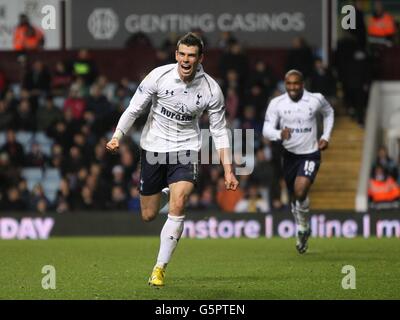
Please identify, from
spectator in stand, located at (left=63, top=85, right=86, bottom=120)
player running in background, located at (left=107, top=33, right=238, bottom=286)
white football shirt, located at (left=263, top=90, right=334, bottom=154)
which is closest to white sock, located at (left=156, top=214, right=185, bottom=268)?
player running in background, located at (left=107, top=33, right=238, bottom=286)

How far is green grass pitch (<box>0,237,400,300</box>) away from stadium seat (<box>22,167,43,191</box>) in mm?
5188

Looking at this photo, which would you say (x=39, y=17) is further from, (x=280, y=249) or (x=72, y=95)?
(x=280, y=249)

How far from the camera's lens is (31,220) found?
70.5 feet

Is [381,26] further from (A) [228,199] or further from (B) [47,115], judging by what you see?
(B) [47,115]

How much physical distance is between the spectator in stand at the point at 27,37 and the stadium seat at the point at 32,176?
3.33m

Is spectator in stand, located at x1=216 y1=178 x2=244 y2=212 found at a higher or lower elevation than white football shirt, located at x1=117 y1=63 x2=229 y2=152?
lower

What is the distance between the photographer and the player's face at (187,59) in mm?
11211

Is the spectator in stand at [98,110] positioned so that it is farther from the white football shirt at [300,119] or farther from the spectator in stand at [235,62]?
the white football shirt at [300,119]

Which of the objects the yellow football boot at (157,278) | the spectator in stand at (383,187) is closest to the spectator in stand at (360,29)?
the spectator in stand at (383,187)

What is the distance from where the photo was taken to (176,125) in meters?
11.8

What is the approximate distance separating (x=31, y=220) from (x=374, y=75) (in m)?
8.69

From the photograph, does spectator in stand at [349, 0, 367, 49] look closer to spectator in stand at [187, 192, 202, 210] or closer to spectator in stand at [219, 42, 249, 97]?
spectator in stand at [219, 42, 249, 97]

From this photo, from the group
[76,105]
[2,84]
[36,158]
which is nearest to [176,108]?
[36,158]

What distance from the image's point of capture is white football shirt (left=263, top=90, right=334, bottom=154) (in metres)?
16.1
